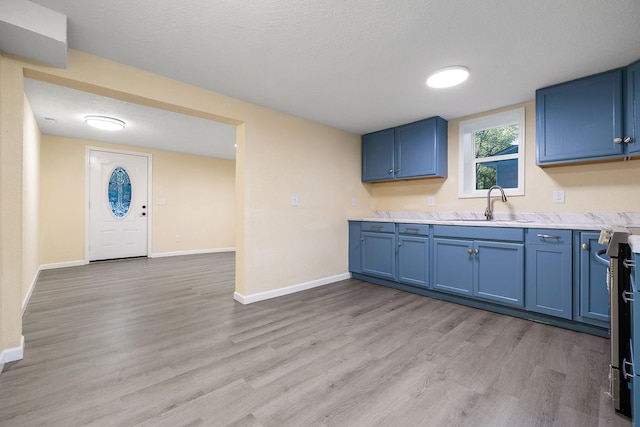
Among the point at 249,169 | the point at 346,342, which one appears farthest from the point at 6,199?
the point at 346,342

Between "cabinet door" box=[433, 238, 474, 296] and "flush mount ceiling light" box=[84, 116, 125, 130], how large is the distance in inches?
173

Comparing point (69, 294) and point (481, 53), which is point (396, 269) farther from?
point (69, 294)

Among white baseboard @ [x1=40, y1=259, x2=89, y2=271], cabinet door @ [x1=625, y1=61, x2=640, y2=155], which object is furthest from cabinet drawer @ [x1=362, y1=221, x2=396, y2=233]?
white baseboard @ [x1=40, y1=259, x2=89, y2=271]

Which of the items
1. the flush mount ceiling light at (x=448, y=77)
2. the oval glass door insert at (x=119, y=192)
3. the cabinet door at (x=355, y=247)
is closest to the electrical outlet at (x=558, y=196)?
the flush mount ceiling light at (x=448, y=77)

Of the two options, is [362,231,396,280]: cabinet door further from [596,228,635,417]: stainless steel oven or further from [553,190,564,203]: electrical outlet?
[596,228,635,417]: stainless steel oven

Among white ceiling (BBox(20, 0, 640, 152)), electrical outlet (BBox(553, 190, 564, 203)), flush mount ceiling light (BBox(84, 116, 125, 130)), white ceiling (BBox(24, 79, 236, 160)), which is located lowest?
electrical outlet (BBox(553, 190, 564, 203))

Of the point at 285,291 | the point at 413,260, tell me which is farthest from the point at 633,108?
the point at 285,291

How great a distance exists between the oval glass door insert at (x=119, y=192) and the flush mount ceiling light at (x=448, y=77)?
Answer: 562cm

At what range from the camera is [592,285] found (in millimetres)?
2154

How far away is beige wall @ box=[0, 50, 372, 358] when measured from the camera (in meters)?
1.79

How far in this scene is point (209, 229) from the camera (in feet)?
21.3

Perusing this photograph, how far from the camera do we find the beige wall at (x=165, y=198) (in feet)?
15.1

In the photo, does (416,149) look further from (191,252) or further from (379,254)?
(191,252)

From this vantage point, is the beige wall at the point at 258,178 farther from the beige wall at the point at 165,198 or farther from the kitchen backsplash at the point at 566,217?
the kitchen backsplash at the point at 566,217
